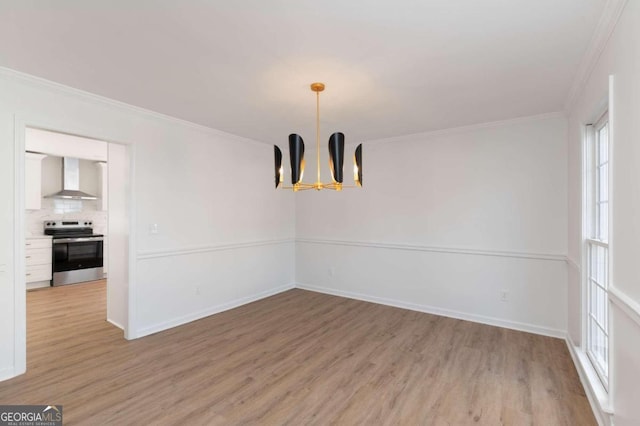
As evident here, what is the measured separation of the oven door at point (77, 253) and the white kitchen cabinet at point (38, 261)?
0.33ft

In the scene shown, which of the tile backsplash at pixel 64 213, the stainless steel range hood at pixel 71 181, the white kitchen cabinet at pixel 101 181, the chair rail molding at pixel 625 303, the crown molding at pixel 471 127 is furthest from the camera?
the white kitchen cabinet at pixel 101 181

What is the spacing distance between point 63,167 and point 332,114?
19.6ft

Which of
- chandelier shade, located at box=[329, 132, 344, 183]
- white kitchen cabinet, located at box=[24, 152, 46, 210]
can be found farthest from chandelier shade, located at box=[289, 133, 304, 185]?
white kitchen cabinet, located at box=[24, 152, 46, 210]

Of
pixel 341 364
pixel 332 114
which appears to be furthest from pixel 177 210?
pixel 341 364

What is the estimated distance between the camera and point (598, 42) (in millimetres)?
2021

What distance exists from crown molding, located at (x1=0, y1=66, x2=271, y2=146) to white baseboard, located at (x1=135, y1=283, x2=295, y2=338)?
8.03 feet

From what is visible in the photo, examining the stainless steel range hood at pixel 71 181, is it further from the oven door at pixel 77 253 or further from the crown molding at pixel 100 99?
the crown molding at pixel 100 99

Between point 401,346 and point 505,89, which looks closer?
point 505,89

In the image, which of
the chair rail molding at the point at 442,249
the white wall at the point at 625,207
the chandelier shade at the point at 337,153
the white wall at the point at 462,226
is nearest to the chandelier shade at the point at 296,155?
the chandelier shade at the point at 337,153

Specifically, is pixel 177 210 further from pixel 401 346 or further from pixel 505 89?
pixel 505 89

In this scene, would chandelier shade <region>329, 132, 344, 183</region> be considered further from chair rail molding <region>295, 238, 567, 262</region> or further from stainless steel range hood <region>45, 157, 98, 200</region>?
stainless steel range hood <region>45, 157, 98, 200</region>

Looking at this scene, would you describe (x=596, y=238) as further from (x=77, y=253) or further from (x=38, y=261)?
(x=38, y=261)

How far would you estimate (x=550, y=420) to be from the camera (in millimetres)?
2148

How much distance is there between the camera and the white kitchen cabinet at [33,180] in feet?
18.5
